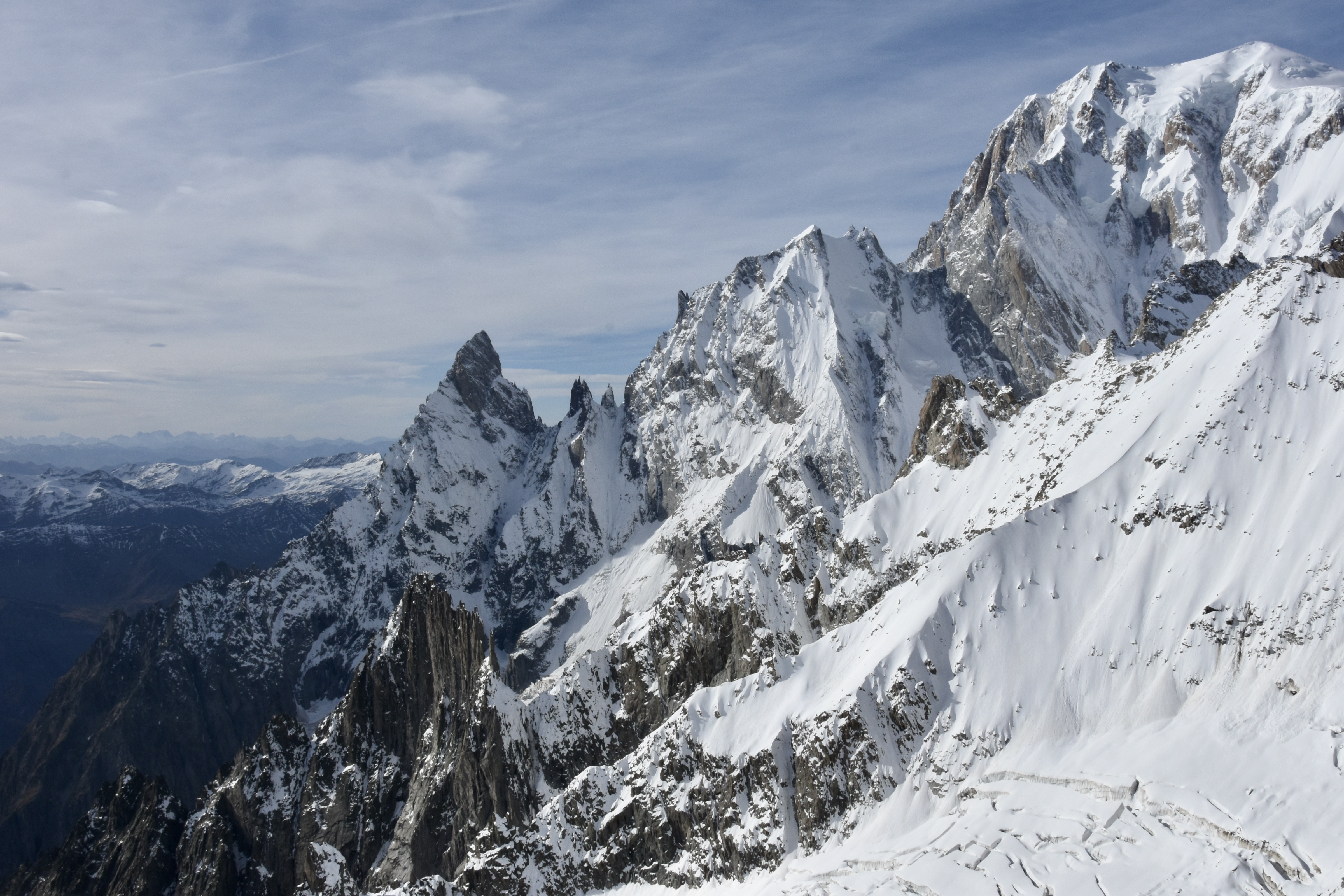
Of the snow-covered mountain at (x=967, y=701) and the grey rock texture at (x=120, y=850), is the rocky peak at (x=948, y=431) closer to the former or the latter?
the snow-covered mountain at (x=967, y=701)

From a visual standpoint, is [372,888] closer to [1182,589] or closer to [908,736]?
[908,736]

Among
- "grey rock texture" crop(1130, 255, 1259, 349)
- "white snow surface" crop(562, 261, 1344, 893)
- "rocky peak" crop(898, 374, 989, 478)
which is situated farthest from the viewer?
"grey rock texture" crop(1130, 255, 1259, 349)

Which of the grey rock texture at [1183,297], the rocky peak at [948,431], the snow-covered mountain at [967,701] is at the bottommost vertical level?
the snow-covered mountain at [967,701]

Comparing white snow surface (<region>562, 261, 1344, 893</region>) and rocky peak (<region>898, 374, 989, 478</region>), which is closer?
white snow surface (<region>562, 261, 1344, 893</region>)

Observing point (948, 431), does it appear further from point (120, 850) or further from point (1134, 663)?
point (120, 850)

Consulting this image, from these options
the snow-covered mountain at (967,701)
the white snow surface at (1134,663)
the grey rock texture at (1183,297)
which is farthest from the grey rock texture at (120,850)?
the grey rock texture at (1183,297)

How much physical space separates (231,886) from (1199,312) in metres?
167

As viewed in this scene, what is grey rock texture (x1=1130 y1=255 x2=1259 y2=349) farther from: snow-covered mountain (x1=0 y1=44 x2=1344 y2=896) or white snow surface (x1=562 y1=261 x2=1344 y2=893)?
white snow surface (x1=562 y1=261 x2=1344 y2=893)

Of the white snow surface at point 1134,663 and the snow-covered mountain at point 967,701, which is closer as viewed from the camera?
the white snow surface at point 1134,663

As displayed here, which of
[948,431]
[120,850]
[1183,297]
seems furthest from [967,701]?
[120,850]

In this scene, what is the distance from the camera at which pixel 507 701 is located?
320ft

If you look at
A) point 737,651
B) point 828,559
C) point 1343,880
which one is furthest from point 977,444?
point 1343,880

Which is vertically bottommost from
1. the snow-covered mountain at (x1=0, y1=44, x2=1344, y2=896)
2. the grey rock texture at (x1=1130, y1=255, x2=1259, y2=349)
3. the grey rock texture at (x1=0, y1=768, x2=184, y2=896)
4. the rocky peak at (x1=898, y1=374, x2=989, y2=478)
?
the grey rock texture at (x1=0, y1=768, x2=184, y2=896)

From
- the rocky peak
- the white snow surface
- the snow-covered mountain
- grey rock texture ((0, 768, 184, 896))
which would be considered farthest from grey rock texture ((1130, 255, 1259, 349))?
grey rock texture ((0, 768, 184, 896))
